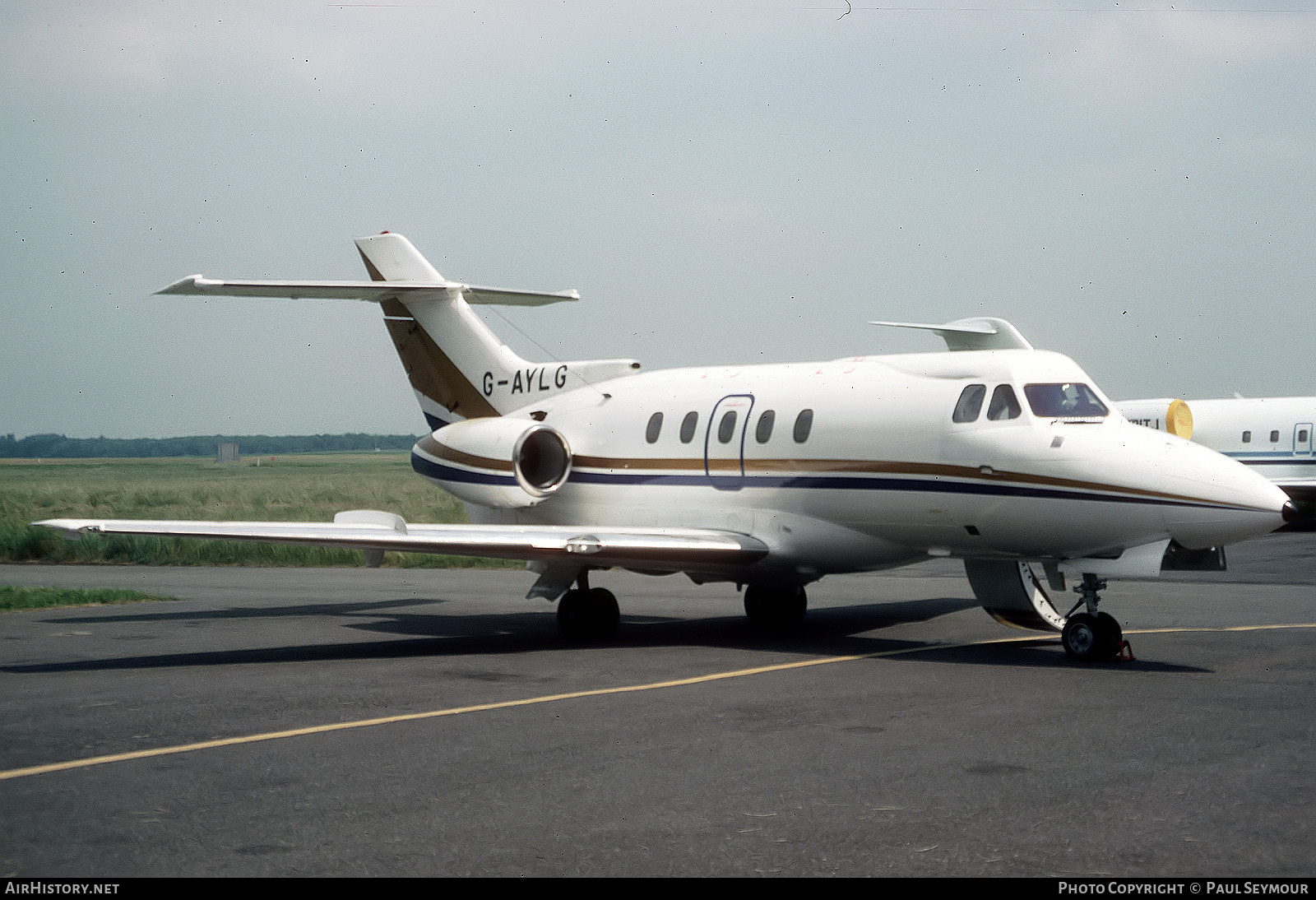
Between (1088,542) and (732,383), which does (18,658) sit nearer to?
(732,383)

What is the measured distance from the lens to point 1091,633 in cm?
1217

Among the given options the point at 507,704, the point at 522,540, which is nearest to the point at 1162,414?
the point at 522,540

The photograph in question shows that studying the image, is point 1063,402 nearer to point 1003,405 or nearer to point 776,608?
point 1003,405

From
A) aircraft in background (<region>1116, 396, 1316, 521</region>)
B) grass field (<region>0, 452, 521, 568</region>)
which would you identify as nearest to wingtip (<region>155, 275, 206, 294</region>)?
grass field (<region>0, 452, 521, 568</region>)

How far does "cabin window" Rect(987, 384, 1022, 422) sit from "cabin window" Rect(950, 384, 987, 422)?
4.1 inches

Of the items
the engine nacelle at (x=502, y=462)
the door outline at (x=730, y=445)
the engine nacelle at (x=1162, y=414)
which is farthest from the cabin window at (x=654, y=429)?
the engine nacelle at (x=1162, y=414)

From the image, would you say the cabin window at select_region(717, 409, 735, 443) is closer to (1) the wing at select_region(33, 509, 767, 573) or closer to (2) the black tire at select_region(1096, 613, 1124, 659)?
(1) the wing at select_region(33, 509, 767, 573)

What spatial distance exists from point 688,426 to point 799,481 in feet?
6.17

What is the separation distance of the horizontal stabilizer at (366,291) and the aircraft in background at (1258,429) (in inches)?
709

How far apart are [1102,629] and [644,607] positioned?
7.52 meters

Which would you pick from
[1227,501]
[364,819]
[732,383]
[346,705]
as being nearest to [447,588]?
[732,383]

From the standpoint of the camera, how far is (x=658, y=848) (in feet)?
19.8

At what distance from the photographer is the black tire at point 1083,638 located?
12.1m

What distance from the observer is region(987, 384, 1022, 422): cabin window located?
41.9 feet
